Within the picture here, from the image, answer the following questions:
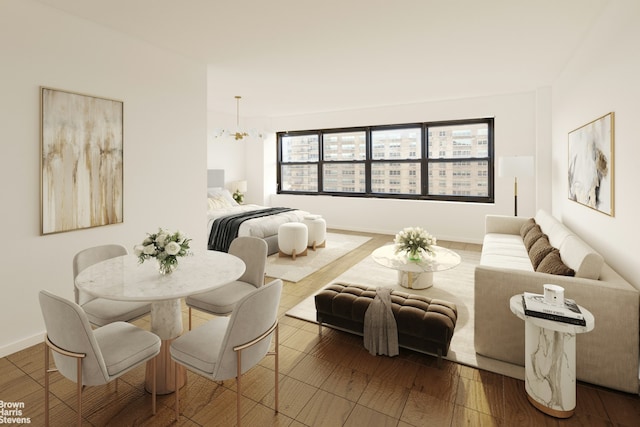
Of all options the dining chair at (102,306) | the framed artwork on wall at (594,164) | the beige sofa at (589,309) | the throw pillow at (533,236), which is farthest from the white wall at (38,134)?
the framed artwork on wall at (594,164)

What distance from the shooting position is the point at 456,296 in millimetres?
3660

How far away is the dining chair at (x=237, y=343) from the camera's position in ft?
5.29

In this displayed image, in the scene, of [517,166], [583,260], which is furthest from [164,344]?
[517,166]

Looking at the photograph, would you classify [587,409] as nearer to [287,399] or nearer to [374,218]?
[287,399]

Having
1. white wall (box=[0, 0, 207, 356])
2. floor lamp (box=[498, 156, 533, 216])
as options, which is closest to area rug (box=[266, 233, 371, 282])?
white wall (box=[0, 0, 207, 356])

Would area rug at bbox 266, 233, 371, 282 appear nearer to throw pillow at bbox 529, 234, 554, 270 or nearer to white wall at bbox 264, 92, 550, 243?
white wall at bbox 264, 92, 550, 243

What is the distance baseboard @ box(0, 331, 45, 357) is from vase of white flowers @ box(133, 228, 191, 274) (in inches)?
60.7

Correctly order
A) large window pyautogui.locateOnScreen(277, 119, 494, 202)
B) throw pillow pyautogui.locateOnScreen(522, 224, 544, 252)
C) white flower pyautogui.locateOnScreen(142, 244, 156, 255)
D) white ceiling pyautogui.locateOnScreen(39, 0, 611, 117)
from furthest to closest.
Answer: large window pyautogui.locateOnScreen(277, 119, 494, 202)
throw pillow pyautogui.locateOnScreen(522, 224, 544, 252)
white ceiling pyautogui.locateOnScreen(39, 0, 611, 117)
white flower pyautogui.locateOnScreen(142, 244, 156, 255)

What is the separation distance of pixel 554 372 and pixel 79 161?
3903 millimetres

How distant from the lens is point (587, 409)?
1.99 m

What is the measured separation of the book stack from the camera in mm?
1844

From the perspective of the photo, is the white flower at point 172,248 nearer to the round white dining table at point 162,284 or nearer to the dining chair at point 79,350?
the round white dining table at point 162,284

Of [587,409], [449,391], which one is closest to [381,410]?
[449,391]

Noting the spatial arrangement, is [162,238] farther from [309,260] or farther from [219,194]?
[219,194]
